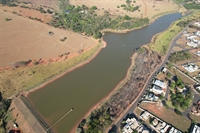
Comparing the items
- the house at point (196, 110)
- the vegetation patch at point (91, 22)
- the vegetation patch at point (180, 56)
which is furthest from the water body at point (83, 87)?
the house at point (196, 110)

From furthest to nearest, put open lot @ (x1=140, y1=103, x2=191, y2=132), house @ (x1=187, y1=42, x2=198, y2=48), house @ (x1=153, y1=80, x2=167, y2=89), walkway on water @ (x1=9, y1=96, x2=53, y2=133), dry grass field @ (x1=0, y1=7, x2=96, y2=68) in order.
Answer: house @ (x1=187, y1=42, x2=198, y2=48) < dry grass field @ (x1=0, y1=7, x2=96, y2=68) < house @ (x1=153, y1=80, x2=167, y2=89) < open lot @ (x1=140, y1=103, x2=191, y2=132) < walkway on water @ (x1=9, y1=96, x2=53, y2=133)

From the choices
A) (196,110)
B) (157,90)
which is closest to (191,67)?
(157,90)

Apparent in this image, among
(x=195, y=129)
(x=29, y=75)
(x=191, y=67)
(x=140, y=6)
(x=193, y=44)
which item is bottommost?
(x=195, y=129)

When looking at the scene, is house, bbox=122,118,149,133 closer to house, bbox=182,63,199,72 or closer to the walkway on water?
the walkway on water

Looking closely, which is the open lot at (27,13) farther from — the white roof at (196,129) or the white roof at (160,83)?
the white roof at (196,129)

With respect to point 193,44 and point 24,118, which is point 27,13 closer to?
point 24,118

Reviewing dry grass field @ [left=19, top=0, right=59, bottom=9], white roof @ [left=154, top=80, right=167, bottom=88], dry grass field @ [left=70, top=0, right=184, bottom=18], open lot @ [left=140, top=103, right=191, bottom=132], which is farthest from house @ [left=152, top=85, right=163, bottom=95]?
dry grass field @ [left=19, top=0, right=59, bottom=9]
